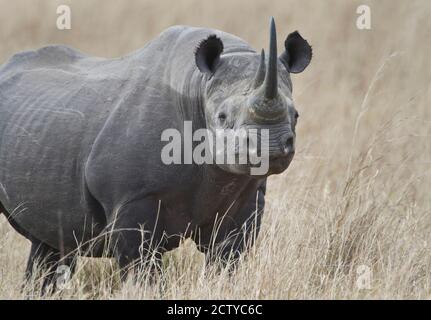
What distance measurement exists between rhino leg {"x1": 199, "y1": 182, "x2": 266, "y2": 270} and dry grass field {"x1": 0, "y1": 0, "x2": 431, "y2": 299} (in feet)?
0.36

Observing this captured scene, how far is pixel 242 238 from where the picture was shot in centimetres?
591

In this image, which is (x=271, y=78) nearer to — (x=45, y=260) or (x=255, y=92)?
(x=255, y=92)

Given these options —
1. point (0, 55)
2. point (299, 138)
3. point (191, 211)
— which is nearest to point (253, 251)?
point (191, 211)

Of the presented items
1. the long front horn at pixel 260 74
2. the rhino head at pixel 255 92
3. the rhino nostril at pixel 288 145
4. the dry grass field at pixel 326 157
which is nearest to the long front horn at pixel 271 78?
the rhino head at pixel 255 92

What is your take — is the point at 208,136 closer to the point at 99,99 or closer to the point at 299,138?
the point at 99,99

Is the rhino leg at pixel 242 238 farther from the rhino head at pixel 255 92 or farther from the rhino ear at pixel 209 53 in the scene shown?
the rhino ear at pixel 209 53

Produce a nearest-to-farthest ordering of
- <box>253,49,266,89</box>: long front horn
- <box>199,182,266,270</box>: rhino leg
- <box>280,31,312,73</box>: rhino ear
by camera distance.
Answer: <box>253,49,266,89</box>: long front horn < <box>280,31,312,73</box>: rhino ear < <box>199,182,266,270</box>: rhino leg

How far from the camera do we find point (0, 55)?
12719mm

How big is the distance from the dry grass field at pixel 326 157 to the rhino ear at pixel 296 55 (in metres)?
1.06

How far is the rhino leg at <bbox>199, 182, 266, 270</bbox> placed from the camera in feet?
19.0

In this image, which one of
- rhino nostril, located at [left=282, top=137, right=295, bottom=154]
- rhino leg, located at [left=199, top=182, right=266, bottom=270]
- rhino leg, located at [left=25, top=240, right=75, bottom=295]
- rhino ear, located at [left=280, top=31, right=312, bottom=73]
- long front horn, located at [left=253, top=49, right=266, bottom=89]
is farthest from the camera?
rhino leg, located at [left=25, top=240, right=75, bottom=295]

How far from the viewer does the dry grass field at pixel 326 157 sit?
560cm

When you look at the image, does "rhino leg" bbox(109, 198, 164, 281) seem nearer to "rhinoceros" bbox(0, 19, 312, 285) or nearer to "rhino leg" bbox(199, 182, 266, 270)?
"rhinoceros" bbox(0, 19, 312, 285)

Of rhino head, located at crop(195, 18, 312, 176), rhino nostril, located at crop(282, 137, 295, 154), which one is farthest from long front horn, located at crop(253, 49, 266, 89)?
rhino nostril, located at crop(282, 137, 295, 154)
